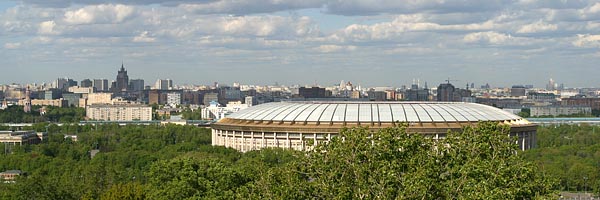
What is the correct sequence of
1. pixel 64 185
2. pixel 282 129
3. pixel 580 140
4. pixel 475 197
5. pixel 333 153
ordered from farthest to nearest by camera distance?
pixel 580 140 → pixel 282 129 → pixel 64 185 → pixel 333 153 → pixel 475 197

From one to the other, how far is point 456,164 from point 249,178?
1254cm

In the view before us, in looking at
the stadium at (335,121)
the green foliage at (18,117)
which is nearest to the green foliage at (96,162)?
the stadium at (335,121)

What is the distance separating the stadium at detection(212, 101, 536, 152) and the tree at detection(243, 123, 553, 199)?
43.5 m

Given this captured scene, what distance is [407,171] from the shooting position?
2797 cm

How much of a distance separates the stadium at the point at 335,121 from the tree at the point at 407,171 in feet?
143

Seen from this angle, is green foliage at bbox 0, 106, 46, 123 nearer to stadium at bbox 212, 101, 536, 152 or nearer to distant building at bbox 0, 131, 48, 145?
distant building at bbox 0, 131, 48, 145

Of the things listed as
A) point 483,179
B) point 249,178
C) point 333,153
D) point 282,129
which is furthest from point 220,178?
point 282,129

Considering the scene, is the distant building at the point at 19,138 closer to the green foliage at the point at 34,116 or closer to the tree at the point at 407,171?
the green foliage at the point at 34,116

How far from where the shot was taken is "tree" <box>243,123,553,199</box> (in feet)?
87.6

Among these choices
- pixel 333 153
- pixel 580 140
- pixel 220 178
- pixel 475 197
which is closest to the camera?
pixel 475 197

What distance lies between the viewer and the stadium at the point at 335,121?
7575 centimetres

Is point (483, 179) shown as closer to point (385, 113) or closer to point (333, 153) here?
point (333, 153)

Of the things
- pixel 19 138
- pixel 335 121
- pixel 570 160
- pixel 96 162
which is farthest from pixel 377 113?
pixel 19 138

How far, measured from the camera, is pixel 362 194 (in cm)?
2669
